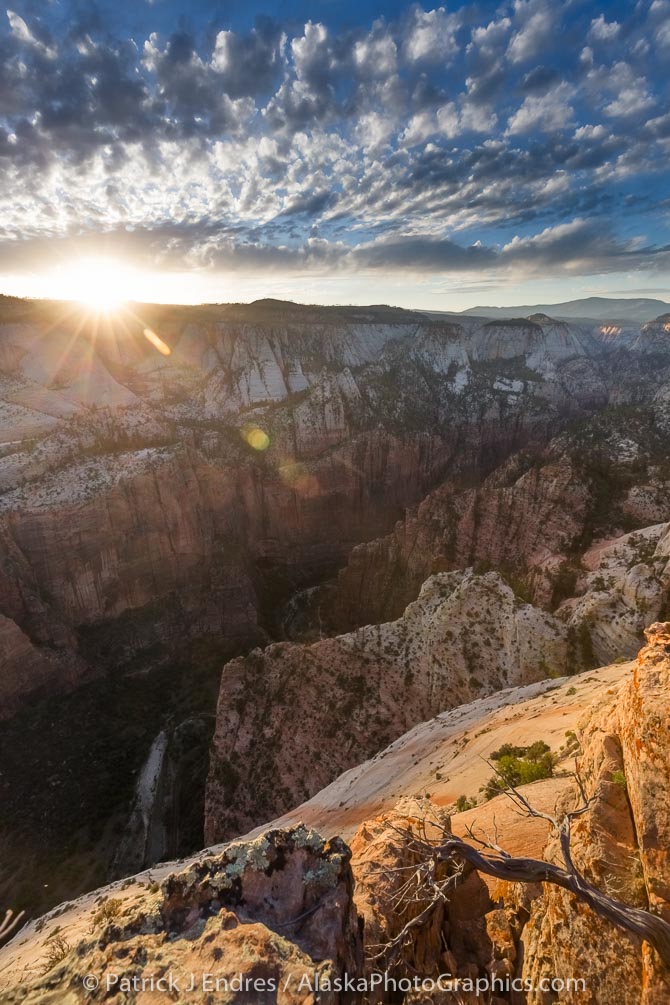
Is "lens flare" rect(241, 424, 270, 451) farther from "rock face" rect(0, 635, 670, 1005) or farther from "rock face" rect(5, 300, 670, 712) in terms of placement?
"rock face" rect(0, 635, 670, 1005)

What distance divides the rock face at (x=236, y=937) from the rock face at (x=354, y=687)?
66.5 feet

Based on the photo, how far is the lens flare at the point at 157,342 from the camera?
277 ft

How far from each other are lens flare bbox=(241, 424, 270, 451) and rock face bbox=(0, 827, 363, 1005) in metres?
66.1

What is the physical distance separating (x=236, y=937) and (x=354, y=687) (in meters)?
23.9

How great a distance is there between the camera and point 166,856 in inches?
1182

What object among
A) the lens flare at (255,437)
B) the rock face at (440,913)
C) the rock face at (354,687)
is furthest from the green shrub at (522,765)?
the lens flare at (255,437)

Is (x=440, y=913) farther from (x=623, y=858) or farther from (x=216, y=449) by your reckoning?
(x=216, y=449)

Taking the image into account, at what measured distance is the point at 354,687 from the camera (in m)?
29.8

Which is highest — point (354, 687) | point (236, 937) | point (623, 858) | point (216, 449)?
point (623, 858)

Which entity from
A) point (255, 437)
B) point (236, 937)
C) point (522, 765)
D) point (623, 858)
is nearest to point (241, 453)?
point (255, 437)

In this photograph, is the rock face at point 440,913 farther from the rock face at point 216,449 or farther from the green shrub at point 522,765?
the rock face at point 216,449

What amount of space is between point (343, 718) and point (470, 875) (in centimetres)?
1988

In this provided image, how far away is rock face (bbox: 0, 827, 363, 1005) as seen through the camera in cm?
610

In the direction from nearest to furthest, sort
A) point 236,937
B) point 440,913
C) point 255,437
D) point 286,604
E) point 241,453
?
point 236,937, point 440,913, point 286,604, point 241,453, point 255,437
